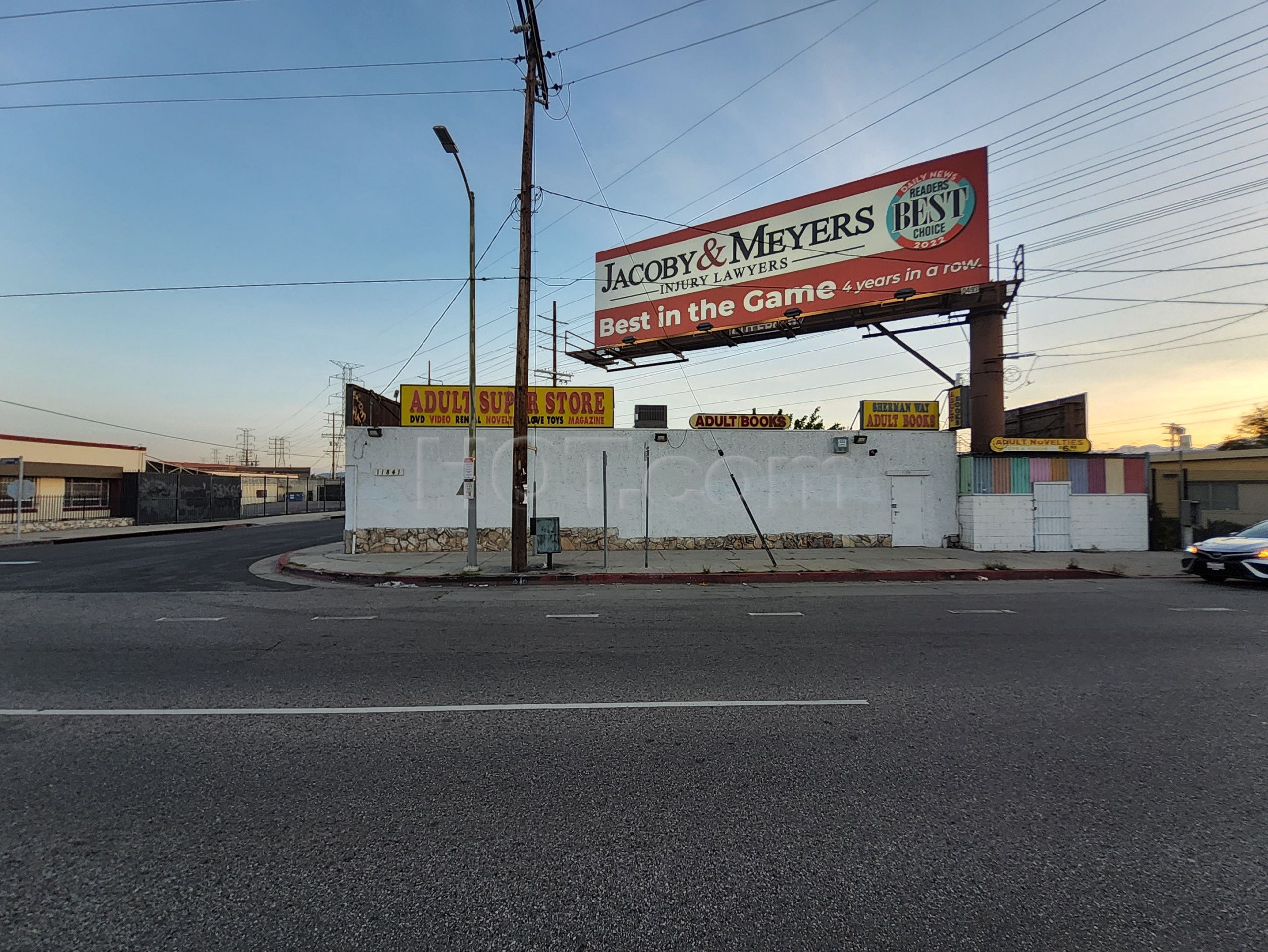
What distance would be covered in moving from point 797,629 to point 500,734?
15.2ft

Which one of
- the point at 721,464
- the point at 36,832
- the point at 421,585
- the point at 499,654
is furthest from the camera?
the point at 721,464

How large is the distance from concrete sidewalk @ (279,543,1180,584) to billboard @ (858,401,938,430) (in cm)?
382

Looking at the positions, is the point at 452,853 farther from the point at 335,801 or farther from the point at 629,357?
the point at 629,357

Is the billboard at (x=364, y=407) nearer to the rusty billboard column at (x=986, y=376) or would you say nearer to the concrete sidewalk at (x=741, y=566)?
the concrete sidewalk at (x=741, y=566)

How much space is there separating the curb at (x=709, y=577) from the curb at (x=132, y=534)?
1665cm

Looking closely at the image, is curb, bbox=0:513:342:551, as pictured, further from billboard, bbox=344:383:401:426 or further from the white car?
the white car

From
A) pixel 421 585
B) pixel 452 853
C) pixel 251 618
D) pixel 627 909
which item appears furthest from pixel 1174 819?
pixel 421 585

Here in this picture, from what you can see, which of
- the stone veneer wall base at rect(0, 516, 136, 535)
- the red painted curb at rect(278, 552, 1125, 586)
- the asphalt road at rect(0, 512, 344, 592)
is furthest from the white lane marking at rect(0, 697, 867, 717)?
the stone veneer wall base at rect(0, 516, 136, 535)

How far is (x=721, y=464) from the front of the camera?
1794 cm

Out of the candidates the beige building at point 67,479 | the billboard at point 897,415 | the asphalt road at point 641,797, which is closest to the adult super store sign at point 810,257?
the billboard at point 897,415

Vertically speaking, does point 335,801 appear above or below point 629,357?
below

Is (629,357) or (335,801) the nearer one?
(335,801)

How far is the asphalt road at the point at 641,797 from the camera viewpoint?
2387 millimetres

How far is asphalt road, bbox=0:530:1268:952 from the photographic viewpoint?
2.39 m
